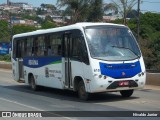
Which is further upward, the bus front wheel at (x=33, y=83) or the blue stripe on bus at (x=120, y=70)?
the blue stripe on bus at (x=120, y=70)

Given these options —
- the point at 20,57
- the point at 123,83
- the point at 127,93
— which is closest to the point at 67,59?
the point at 127,93

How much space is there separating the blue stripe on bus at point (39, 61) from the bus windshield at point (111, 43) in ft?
8.11

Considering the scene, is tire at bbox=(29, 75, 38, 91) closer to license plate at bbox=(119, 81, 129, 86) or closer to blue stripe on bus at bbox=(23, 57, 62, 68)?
blue stripe on bus at bbox=(23, 57, 62, 68)

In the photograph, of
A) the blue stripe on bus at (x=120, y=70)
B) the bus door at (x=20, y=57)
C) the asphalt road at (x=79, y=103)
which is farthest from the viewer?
the bus door at (x=20, y=57)

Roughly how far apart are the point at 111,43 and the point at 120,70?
1131 millimetres

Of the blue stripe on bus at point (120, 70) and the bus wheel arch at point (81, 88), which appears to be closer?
the blue stripe on bus at point (120, 70)

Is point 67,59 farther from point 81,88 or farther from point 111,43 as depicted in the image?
point 111,43

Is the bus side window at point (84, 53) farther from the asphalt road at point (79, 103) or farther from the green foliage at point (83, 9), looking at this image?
the green foliage at point (83, 9)

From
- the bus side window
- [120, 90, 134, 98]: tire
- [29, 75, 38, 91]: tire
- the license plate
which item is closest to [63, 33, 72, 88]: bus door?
the bus side window

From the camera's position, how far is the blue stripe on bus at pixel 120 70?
599 inches

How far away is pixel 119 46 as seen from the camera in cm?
1592

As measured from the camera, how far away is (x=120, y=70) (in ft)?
50.5

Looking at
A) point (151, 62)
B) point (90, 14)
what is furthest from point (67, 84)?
point (90, 14)

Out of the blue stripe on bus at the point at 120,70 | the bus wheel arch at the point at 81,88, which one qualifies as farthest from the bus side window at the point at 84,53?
the bus wheel arch at the point at 81,88
